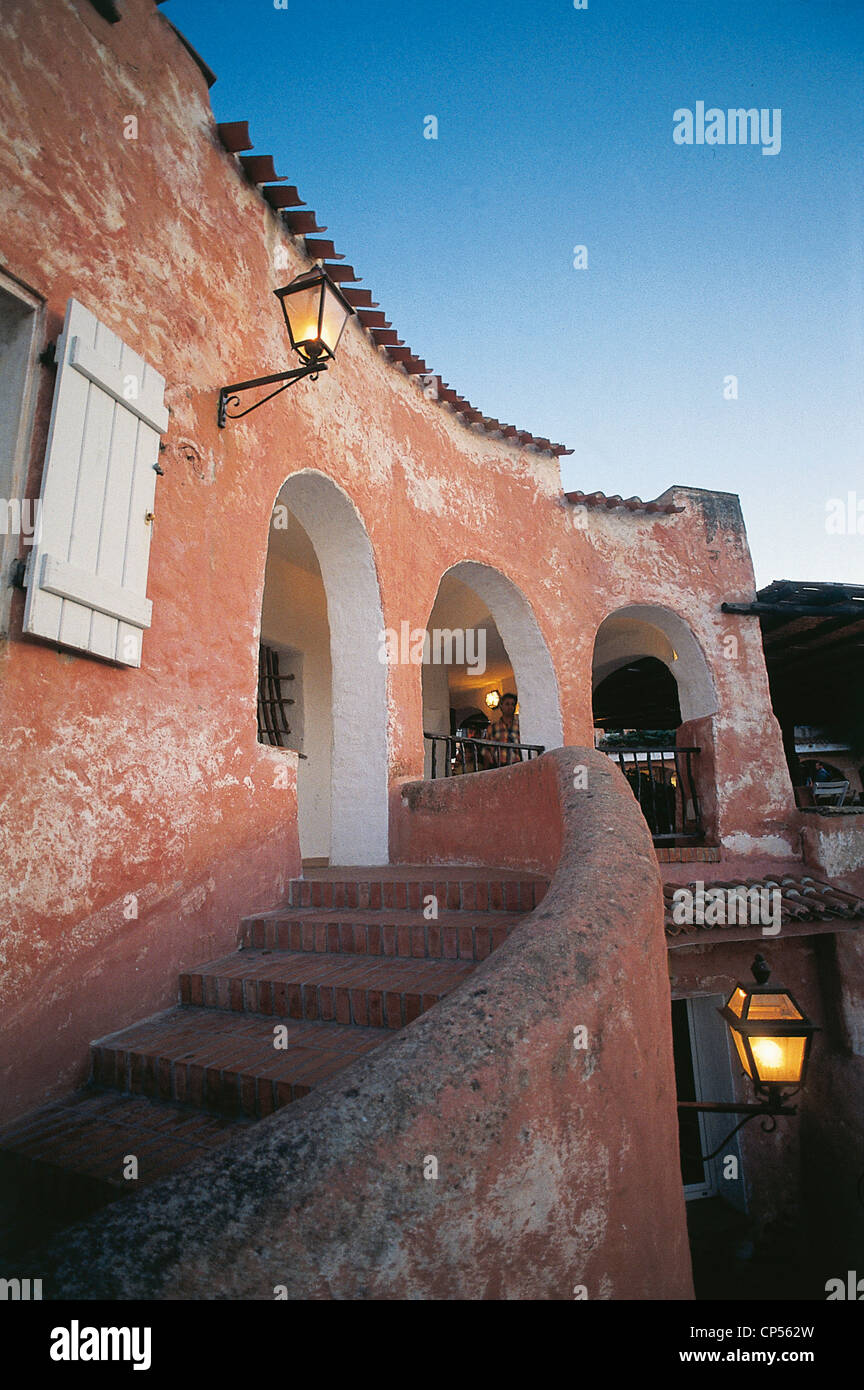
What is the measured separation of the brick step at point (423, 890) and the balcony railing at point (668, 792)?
14.6ft

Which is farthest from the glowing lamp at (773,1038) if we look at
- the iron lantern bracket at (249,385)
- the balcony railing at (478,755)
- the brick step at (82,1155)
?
the iron lantern bracket at (249,385)

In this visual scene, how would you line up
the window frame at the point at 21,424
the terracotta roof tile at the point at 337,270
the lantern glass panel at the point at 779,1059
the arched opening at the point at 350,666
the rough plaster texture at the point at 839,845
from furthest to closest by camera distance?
the rough plaster texture at the point at 839,845
the arched opening at the point at 350,666
the terracotta roof tile at the point at 337,270
the lantern glass panel at the point at 779,1059
the window frame at the point at 21,424

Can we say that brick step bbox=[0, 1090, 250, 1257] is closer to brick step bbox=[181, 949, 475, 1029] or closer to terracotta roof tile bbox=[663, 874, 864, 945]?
brick step bbox=[181, 949, 475, 1029]

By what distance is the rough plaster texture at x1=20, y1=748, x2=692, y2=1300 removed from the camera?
1.15 metres

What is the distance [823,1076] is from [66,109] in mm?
10162

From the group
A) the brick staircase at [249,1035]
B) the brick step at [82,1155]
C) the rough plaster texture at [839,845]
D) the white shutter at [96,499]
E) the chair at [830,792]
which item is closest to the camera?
the brick step at [82,1155]

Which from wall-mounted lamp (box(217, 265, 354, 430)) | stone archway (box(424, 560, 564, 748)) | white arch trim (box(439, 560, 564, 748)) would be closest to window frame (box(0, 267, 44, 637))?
wall-mounted lamp (box(217, 265, 354, 430))

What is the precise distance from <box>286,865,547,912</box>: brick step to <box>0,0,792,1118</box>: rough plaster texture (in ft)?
0.94

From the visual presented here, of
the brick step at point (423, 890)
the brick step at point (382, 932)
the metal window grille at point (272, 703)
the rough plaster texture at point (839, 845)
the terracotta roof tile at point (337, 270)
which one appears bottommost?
the brick step at point (382, 932)

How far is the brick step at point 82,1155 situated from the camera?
216cm

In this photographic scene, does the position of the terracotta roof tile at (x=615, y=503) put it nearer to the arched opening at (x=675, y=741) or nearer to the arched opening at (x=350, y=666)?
the arched opening at (x=675, y=741)

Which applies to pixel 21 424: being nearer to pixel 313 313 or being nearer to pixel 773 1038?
pixel 313 313

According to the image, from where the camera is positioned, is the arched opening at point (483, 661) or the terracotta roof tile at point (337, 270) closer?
the terracotta roof tile at point (337, 270)

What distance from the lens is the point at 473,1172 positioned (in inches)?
51.6
